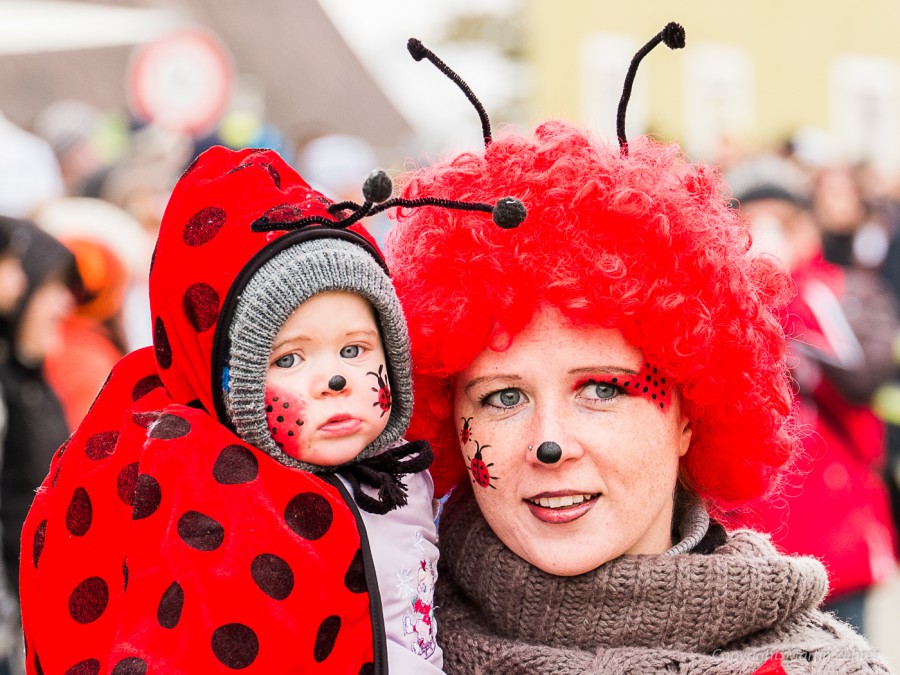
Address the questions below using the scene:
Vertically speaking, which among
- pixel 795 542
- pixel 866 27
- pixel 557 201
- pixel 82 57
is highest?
pixel 866 27

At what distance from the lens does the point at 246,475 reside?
6.66 feet

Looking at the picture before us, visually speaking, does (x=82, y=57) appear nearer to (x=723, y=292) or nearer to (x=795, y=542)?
(x=795, y=542)

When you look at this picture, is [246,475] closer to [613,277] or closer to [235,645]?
[235,645]

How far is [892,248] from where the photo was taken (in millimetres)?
9180

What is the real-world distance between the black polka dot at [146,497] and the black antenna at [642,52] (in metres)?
1.12

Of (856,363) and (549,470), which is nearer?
(549,470)

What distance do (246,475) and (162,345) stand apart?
0.32 meters

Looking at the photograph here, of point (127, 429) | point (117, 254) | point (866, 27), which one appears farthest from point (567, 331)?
point (866, 27)

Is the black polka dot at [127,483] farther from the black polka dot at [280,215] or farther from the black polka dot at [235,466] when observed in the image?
the black polka dot at [280,215]

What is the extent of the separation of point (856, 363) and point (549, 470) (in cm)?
304

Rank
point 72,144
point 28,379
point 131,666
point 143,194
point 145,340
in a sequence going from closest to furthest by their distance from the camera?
point 131,666
point 28,379
point 145,340
point 143,194
point 72,144

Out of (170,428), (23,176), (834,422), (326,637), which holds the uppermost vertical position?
(23,176)

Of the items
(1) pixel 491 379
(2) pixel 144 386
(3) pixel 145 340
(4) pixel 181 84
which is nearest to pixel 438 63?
(1) pixel 491 379

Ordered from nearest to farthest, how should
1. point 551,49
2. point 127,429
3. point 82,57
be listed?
point 127,429
point 82,57
point 551,49
